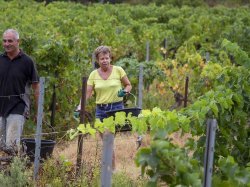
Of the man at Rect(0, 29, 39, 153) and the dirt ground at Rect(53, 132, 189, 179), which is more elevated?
the man at Rect(0, 29, 39, 153)

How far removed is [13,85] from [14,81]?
0.14 ft

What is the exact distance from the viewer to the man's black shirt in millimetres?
7566

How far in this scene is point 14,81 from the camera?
7.58 meters

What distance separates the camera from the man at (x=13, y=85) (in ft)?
24.8

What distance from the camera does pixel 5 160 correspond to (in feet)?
24.0

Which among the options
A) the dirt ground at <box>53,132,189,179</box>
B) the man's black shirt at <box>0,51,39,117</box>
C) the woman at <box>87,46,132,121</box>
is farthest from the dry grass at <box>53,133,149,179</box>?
the man's black shirt at <box>0,51,39,117</box>

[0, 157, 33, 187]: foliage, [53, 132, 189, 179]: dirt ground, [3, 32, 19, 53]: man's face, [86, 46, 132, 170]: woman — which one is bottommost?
[53, 132, 189, 179]: dirt ground

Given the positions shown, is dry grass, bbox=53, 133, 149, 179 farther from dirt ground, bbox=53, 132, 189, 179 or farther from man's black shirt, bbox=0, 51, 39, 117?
man's black shirt, bbox=0, 51, 39, 117

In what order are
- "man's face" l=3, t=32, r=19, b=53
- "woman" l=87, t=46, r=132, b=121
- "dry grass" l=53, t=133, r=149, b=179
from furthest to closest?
"dry grass" l=53, t=133, r=149, b=179 → "woman" l=87, t=46, r=132, b=121 → "man's face" l=3, t=32, r=19, b=53

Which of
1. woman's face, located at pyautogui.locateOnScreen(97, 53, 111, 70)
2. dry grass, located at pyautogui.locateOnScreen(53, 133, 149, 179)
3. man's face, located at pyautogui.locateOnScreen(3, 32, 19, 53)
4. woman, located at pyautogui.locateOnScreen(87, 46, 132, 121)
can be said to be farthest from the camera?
dry grass, located at pyautogui.locateOnScreen(53, 133, 149, 179)

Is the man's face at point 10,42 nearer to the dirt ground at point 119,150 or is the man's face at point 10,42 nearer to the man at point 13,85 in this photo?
the man at point 13,85

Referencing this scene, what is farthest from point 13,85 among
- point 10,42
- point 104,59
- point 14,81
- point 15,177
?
point 15,177

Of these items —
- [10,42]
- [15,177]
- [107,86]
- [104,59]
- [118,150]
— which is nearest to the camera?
[15,177]

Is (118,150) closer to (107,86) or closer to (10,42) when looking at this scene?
(107,86)
